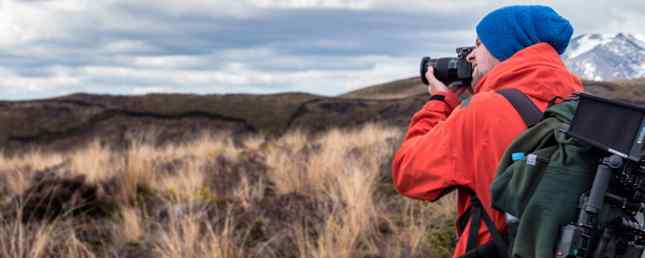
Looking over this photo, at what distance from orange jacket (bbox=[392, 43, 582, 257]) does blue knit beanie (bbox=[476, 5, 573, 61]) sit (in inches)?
3.0

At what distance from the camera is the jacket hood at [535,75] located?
8.06 feet

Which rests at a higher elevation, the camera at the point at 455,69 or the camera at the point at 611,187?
the camera at the point at 455,69

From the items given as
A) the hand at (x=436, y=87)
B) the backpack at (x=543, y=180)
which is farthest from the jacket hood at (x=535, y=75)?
the hand at (x=436, y=87)

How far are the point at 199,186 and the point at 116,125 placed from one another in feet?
50.9

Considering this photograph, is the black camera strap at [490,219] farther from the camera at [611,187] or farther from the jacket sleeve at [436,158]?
the camera at [611,187]

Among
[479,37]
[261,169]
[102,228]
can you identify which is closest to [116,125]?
[261,169]

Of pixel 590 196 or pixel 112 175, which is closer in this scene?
pixel 590 196

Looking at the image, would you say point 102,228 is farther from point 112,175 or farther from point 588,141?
point 588,141

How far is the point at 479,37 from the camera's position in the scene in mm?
2758

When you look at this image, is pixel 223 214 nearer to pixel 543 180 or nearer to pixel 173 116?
pixel 543 180

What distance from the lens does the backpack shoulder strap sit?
2.33 meters

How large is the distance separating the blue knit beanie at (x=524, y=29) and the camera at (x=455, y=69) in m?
0.31

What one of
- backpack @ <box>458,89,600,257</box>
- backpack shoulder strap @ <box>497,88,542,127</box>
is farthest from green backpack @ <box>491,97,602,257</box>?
backpack shoulder strap @ <box>497,88,542,127</box>

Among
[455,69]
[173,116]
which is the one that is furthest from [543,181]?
[173,116]
